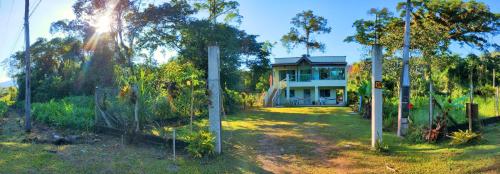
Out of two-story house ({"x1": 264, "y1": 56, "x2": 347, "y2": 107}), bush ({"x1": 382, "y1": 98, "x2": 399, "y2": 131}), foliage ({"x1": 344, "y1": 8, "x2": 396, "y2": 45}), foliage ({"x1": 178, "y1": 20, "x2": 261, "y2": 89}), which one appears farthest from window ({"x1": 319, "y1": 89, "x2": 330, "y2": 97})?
bush ({"x1": 382, "y1": 98, "x2": 399, "y2": 131})

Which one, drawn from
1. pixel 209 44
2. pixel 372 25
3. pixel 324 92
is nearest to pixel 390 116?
pixel 209 44

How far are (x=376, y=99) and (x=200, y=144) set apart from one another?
15.1 feet

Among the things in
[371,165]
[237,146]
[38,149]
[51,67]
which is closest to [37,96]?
[51,67]

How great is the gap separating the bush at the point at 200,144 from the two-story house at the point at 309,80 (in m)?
22.7

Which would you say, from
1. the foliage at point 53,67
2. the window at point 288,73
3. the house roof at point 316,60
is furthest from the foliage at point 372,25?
the foliage at point 53,67

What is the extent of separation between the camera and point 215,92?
353 inches

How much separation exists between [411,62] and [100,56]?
60.5 feet

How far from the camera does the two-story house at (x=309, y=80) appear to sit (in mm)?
32106

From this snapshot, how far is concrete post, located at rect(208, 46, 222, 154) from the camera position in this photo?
29.2 ft

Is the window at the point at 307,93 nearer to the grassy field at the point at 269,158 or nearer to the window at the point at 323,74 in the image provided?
the window at the point at 323,74

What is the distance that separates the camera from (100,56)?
76.6ft

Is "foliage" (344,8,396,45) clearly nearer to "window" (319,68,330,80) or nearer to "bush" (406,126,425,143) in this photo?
"window" (319,68,330,80)

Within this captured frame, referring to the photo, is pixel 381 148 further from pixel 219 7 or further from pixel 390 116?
pixel 219 7

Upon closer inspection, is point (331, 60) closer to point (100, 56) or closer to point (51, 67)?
point (100, 56)
